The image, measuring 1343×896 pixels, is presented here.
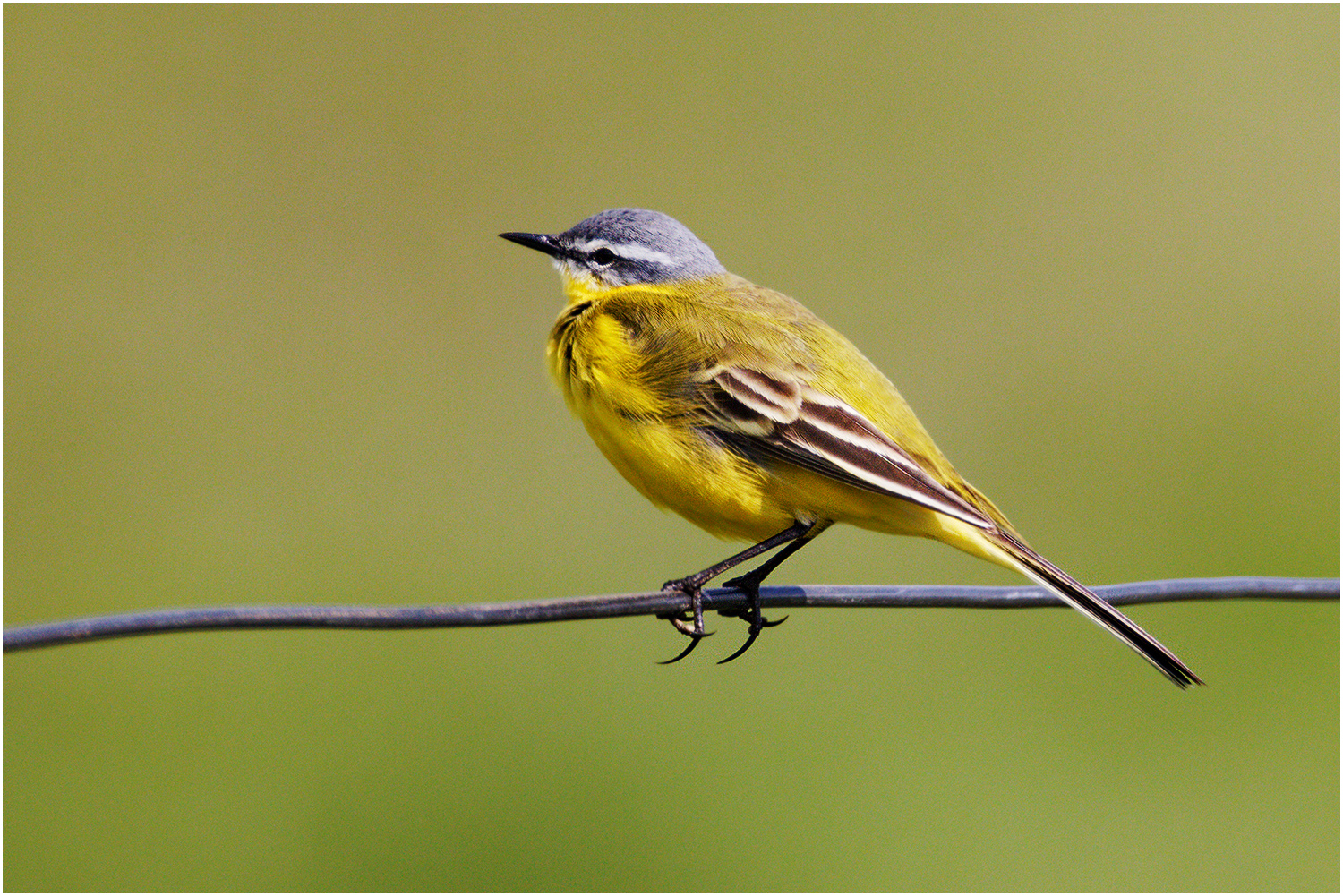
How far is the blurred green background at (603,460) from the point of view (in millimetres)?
7332

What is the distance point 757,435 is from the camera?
5.08m

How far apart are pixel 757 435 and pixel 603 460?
590cm

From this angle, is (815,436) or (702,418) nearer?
(815,436)

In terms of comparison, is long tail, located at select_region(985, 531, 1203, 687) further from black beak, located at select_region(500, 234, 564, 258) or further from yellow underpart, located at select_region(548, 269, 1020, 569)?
black beak, located at select_region(500, 234, 564, 258)

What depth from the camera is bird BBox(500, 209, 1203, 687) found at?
4969mm

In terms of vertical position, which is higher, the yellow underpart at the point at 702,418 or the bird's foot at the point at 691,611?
the yellow underpart at the point at 702,418

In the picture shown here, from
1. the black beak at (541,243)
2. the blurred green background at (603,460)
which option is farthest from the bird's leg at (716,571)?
the blurred green background at (603,460)

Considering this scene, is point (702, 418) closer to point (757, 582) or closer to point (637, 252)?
point (757, 582)

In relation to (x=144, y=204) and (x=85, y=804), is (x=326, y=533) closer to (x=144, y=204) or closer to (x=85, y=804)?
(x=85, y=804)

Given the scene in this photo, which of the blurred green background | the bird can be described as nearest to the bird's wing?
the bird

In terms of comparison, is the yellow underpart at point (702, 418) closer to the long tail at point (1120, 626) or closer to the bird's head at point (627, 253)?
the long tail at point (1120, 626)

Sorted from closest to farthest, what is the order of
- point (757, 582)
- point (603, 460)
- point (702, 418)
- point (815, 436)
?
point (815, 436), point (702, 418), point (757, 582), point (603, 460)

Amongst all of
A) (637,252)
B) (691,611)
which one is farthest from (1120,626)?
(637,252)

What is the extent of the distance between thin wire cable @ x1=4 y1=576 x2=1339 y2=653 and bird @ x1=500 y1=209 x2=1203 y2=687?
0.36 metres
